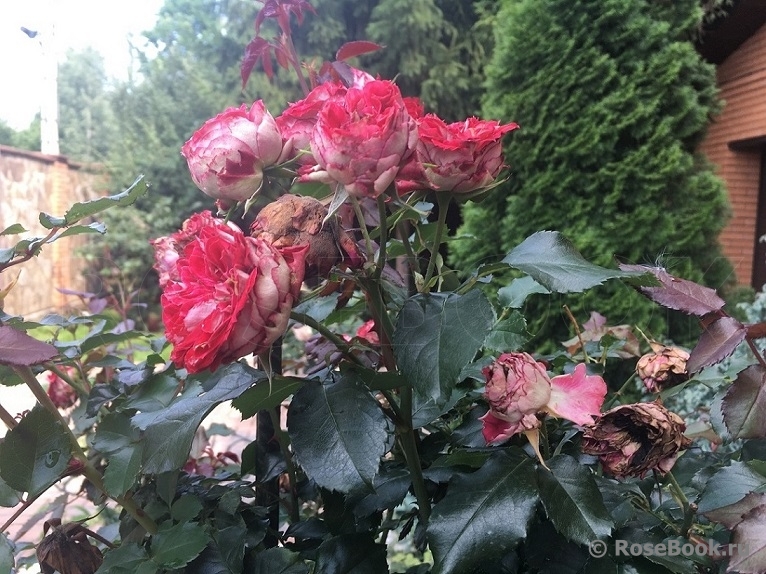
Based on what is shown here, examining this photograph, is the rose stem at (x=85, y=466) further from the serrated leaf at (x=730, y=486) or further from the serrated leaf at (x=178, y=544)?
the serrated leaf at (x=730, y=486)

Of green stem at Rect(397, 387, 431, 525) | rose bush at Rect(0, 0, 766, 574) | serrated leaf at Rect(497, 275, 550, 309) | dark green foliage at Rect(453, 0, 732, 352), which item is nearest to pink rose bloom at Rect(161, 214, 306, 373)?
rose bush at Rect(0, 0, 766, 574)

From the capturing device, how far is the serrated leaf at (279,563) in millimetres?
339

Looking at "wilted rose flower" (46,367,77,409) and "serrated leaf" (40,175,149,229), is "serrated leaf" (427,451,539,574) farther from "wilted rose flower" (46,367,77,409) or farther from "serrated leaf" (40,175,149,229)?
"wilted rose flower" (46,367,77,409)

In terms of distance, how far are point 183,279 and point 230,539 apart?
0.59ft

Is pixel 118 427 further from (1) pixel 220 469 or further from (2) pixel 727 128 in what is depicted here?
(2) pixel 727 128

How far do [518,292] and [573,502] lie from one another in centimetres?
19

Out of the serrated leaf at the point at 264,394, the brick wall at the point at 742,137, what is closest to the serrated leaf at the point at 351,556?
the serrated leaf at the point at 264,394

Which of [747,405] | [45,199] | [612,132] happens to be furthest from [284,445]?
[45,199]

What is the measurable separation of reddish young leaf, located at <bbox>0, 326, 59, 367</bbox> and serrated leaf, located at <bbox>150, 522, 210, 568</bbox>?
5.0 inches

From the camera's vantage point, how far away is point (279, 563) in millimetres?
347

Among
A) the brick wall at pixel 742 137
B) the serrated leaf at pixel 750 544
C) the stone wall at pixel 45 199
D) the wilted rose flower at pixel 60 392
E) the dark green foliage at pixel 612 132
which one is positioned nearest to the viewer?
the serrated leaf at pixel 750 544

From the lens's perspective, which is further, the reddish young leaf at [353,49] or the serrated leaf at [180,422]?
the reddish young leaf at [353,49]
